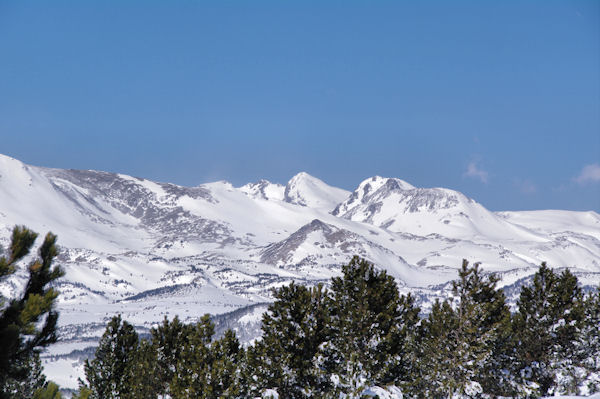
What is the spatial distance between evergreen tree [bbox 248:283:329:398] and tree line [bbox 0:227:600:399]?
0.08 meters

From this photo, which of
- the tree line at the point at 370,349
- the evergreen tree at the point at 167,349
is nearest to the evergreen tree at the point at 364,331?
the tree line at the point at 370,349

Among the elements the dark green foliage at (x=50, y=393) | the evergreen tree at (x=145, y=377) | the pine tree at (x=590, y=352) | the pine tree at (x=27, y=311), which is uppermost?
the pine tree at (x=590, y=352)

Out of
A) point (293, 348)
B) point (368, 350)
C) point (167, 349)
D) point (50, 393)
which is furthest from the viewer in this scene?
point (167, 349)

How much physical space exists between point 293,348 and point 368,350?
18.1 ft

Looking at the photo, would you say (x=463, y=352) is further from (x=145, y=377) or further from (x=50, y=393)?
(x=50, y=393)

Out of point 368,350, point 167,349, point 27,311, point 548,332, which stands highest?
point 548,332

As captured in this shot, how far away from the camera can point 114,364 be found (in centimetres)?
6019

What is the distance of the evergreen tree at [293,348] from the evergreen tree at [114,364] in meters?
20.4

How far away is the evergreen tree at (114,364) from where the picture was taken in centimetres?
5825

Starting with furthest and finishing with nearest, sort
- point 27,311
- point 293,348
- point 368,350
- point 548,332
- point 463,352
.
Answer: point 548,332
point 463,352
point 368,350
point 293,348
point 27,311

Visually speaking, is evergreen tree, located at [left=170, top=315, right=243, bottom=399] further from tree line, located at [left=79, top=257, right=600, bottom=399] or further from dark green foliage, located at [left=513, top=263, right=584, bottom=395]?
dark green foliage, located at [left=513, top=263, right=584, bottom=395]

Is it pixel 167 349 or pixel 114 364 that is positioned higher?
pixel 167 349

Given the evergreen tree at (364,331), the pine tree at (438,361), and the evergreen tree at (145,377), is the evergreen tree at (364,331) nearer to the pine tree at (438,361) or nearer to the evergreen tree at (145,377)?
the pine tree at (438,361)

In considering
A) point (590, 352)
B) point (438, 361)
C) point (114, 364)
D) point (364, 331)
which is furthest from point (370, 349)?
point (114, 364)
